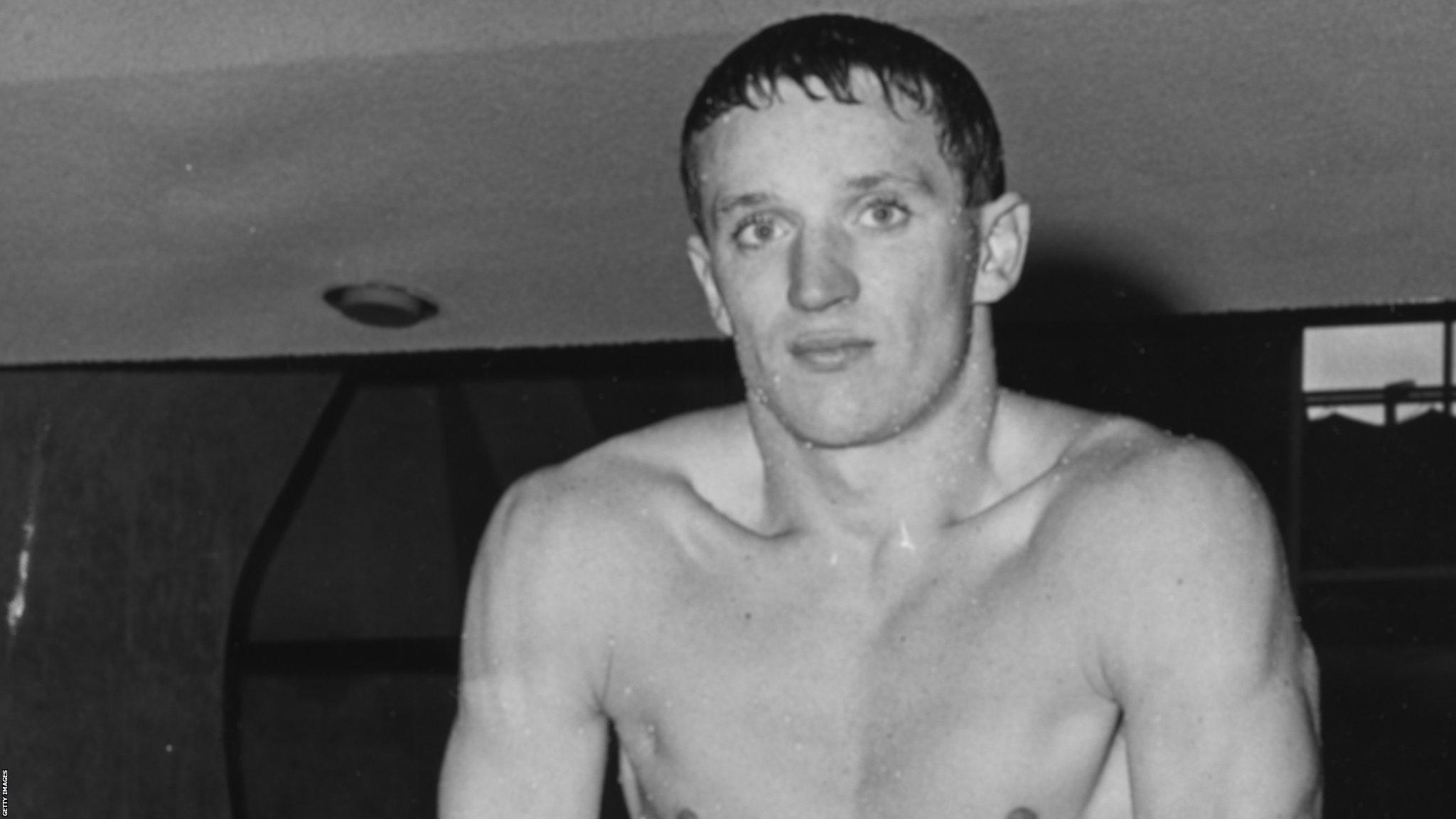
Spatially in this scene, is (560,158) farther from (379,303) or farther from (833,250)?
(833,250)

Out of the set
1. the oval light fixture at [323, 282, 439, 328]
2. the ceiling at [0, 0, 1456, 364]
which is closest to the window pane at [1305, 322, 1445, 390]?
the ceiling at [0, 0, 1456, 364]

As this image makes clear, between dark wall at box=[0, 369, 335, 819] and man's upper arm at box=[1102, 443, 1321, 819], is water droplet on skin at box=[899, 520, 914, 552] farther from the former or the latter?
dark wall at box=[0, 369, 335, 819]

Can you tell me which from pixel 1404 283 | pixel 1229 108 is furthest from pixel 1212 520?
pixel 1404 283

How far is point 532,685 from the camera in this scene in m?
1.12

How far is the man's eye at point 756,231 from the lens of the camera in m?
0.97

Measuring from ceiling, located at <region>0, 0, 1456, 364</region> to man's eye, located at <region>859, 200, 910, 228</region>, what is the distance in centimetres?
66

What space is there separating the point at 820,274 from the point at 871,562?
0.21 metres

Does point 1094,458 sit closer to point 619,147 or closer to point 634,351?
point 619,147

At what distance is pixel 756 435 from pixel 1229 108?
0.87 metres

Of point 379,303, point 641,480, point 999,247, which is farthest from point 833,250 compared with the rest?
point 379,303

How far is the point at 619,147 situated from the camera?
1884mm

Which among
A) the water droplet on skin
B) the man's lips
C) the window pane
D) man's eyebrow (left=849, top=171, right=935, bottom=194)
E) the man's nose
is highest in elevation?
the window pane

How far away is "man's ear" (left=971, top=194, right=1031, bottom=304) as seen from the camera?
1044 mm

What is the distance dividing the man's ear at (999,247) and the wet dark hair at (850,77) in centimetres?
3
